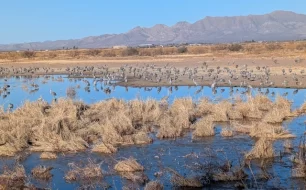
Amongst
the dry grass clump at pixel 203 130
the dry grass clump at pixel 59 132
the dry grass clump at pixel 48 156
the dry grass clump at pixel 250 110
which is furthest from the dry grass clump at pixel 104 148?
the dry grass clump at pixel 250 110

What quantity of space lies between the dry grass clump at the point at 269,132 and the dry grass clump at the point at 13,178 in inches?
297

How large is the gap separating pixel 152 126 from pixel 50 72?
33.2m

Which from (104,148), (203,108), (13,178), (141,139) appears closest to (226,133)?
(141,139)

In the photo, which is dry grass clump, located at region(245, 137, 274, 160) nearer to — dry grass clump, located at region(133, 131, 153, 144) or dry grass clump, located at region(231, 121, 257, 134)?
dry grass clump, located at region(231, 121, 257, 134)

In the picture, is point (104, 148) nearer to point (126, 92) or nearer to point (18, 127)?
point (18, 127)

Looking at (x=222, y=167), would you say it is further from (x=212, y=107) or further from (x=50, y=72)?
(x=50, y=72)

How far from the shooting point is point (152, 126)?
17938 millimetres

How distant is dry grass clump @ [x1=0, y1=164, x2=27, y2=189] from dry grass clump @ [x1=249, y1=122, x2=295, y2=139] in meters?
7.53

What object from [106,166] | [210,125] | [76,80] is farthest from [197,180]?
[76,80]

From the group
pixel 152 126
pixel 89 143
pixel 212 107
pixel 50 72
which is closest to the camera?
pixel 89 143

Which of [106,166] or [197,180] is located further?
[106,166]

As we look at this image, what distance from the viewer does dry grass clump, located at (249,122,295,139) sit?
49.4 feet

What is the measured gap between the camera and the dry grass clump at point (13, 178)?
1063 centimetres

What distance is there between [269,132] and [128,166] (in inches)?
215
